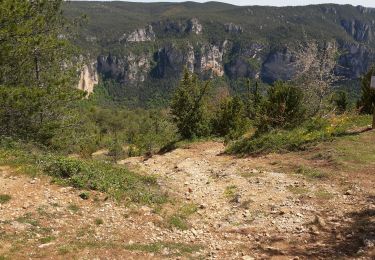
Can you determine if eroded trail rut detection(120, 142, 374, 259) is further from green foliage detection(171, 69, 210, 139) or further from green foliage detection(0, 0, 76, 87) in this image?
green foliage detection(171, 69, 210, 139)

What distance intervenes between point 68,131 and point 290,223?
13.1 metres

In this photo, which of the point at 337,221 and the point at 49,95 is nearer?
the point at 337,221

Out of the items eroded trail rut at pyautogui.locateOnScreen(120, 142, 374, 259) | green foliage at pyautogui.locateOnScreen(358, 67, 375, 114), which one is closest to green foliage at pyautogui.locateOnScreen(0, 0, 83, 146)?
eroded trail rut at pyautogui.locateOnScreen(120, 142, 374, 259)

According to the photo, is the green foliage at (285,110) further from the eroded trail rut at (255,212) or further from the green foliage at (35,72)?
the green foliage at (35,72)

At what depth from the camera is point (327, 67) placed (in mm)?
23641

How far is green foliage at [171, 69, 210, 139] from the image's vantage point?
26.7 m

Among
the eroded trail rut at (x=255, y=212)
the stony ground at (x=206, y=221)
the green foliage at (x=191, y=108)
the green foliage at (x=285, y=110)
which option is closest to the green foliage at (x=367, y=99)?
the green foliage at (x=285, y=110)

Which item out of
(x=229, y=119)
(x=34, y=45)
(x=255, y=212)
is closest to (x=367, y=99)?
(x=229, y=119)

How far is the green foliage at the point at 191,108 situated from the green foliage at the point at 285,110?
5671 mm

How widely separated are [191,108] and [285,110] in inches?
295

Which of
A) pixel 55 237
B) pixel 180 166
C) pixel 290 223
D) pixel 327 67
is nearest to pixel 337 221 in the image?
pixel 290 223

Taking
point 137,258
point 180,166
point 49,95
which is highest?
point 49,95

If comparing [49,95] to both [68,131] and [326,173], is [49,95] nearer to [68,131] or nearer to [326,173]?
[68,131]

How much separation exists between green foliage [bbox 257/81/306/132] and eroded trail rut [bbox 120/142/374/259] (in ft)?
20.4
